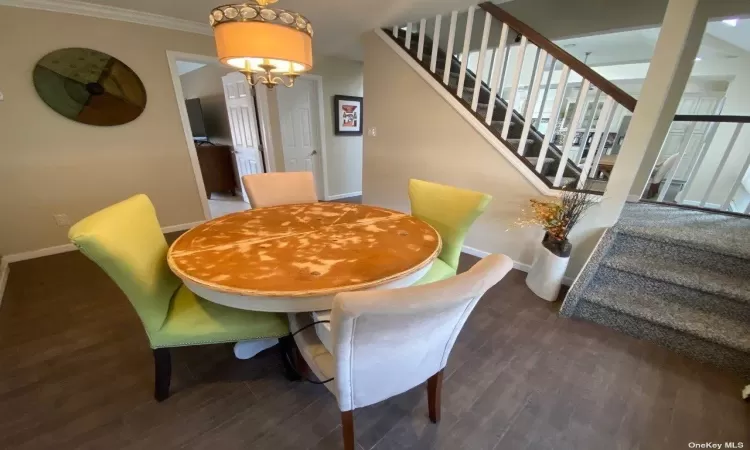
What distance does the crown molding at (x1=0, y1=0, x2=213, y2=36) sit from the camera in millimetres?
2295

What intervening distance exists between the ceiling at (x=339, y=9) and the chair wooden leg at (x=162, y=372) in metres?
2.82

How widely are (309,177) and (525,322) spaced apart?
190 cm

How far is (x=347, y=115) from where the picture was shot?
4.54m

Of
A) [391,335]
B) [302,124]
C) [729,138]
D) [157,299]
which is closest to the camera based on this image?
[391,335]

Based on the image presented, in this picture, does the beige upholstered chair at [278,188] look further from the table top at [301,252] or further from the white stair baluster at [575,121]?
the white stair baluster at [575,121]

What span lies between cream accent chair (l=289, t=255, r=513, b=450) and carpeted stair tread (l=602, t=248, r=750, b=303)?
5.57 feet

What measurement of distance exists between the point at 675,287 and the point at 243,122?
4870 mm

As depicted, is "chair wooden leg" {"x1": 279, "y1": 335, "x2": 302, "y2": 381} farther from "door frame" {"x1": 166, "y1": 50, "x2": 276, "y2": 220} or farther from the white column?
"door frame" {"x1": 166, "y1": 50, "x2": 276, "y2": 220}

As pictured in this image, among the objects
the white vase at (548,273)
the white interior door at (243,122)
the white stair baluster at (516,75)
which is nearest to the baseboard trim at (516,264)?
the white vase at (548,273)

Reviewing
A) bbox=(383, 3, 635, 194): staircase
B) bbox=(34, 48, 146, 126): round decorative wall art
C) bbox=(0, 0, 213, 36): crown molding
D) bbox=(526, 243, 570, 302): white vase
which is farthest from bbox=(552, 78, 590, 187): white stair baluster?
bbox=(34, 48, 146, 126): round decorative wall art

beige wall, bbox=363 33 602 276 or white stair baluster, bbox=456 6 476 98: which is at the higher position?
white stair baluster, bbox=456 6 476 98

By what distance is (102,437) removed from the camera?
46.4 inches

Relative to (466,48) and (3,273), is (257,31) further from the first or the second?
(3,273)

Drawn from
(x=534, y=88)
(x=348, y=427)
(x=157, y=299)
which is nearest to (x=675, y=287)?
(x=534, y=88)
